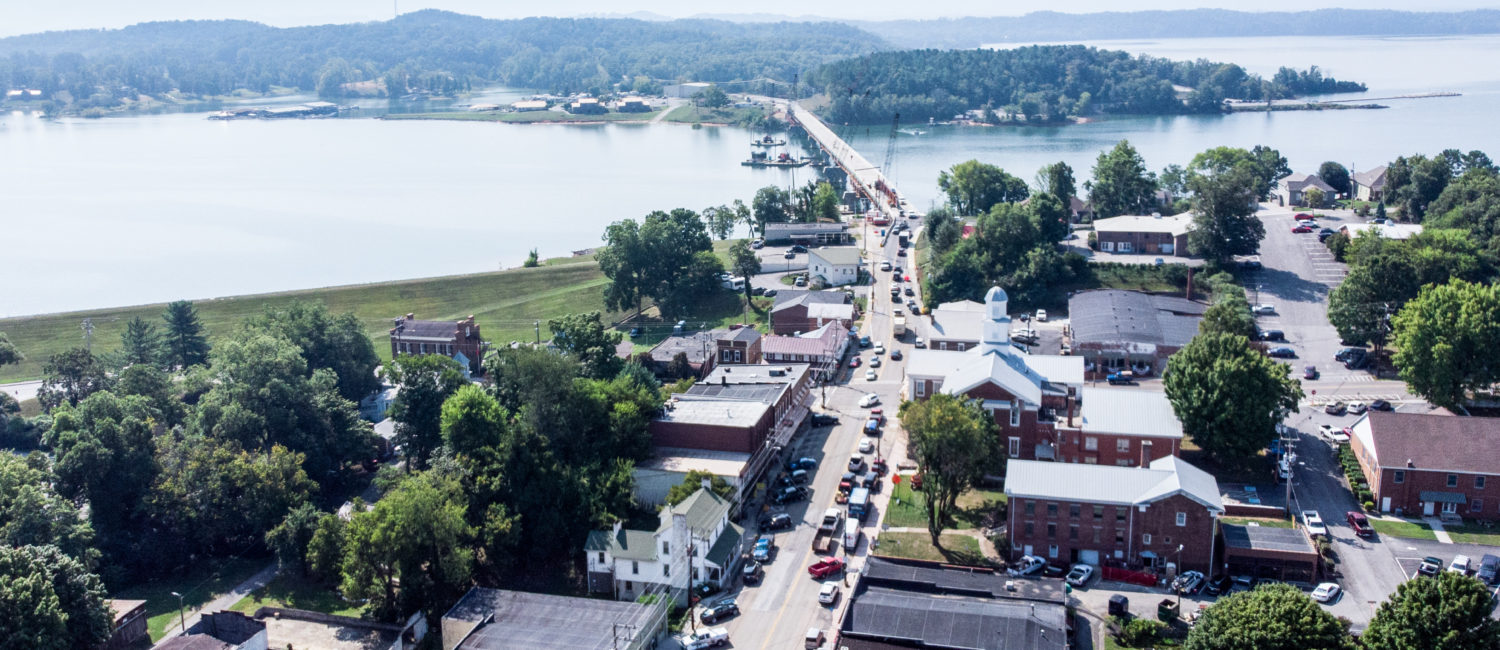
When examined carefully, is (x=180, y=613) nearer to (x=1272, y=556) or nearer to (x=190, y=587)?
(x=190, y=587)

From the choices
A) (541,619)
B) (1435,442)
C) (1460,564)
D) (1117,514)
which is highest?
(1435,442)

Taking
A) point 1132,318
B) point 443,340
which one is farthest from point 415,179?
point 1132,318

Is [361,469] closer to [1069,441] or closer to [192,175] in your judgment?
[1069,441]

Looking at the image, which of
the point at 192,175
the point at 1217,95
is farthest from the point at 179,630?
the point at 1217,95

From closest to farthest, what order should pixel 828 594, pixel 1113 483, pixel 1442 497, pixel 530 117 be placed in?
pixel 828 594 → pixel 1113 483 → pixel 1442 497 → pixel 530 117

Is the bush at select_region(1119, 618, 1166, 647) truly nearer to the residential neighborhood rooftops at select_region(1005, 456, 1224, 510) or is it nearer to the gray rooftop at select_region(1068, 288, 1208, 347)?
the residential neighborhood rooftops at select_region(1005, 456, 1224, 510)

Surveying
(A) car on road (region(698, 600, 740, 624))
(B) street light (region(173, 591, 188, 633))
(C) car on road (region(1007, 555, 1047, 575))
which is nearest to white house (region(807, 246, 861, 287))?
(C) car on road (region(1007, 555, 1047, 575))

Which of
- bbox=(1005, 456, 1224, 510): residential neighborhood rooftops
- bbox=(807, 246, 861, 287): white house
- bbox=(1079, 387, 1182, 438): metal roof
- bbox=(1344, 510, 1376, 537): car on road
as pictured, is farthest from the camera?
bbox=(807, 246, 861, 287): white house
